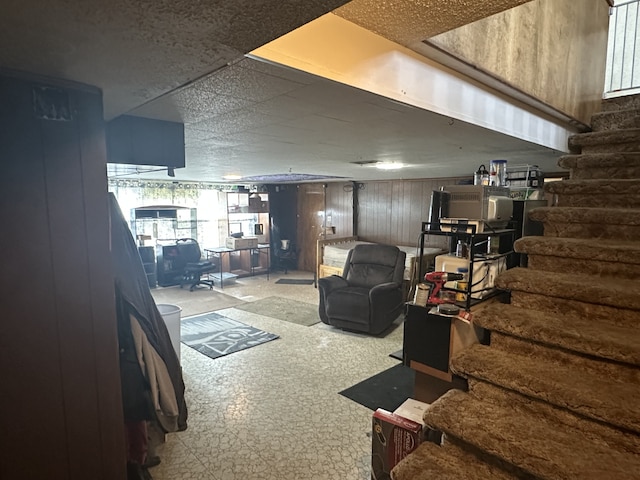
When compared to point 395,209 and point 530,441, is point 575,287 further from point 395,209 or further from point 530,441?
point 395,209

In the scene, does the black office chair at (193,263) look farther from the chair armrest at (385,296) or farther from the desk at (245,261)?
the chair armrest at (385,296)

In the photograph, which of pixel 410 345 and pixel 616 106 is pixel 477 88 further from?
pixel 616 106

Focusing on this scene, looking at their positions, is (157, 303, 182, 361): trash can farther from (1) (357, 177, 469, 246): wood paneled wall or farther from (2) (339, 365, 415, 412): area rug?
(1) (357, 177, 469, 246): wood paneled wall

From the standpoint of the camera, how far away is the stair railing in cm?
392

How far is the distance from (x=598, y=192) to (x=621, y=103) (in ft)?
5.75

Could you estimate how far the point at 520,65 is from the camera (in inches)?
83.6

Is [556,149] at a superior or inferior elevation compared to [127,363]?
superior

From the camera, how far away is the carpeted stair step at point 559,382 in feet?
4.14

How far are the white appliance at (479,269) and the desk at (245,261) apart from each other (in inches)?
232

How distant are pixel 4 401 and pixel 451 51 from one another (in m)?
2.03

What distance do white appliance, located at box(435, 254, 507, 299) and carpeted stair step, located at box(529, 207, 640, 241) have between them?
0.36m

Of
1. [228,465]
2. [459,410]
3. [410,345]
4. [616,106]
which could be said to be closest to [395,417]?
[410,345]

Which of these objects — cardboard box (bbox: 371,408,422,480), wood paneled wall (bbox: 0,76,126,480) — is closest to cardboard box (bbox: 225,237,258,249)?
cardboard box (bbox: 371,408,422,480)

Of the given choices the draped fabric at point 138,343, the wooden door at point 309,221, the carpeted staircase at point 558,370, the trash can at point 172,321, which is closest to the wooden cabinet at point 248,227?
the wooden door at point 309,221
